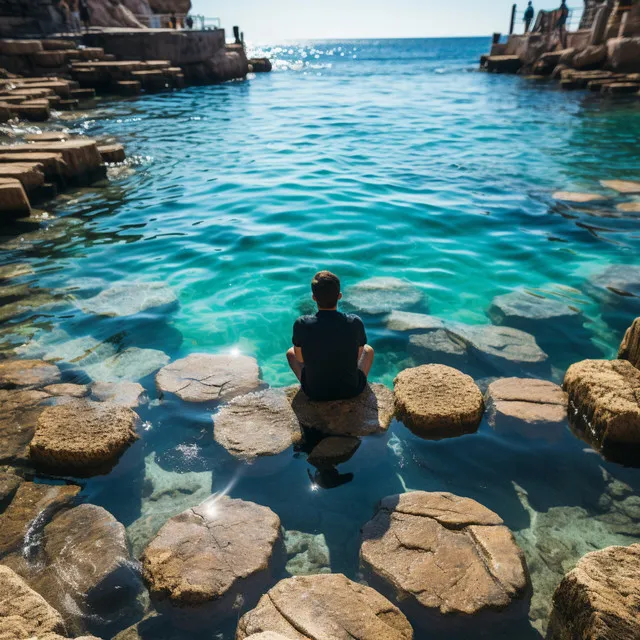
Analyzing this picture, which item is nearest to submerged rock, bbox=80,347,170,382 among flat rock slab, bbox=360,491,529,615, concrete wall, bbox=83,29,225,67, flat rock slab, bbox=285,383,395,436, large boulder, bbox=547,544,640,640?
flat rock slab, bbox=285,383,395,436

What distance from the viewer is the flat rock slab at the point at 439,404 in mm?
4066

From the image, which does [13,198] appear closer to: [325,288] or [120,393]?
[120,393]

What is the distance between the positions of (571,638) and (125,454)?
334 centimetres

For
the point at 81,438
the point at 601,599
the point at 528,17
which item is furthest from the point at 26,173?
the point at 528,17

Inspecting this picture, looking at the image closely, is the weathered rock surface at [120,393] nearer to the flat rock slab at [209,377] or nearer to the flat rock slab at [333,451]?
the flat rock slab at [209,377]

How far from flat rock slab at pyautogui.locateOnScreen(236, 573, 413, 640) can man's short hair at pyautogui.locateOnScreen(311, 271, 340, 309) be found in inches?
82.5

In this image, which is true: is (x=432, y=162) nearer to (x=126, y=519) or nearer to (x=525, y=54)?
(x=126, y=519)

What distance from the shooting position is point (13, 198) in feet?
28.2

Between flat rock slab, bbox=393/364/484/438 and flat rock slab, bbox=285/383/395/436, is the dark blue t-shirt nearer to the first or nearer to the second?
flat rock slab, bbox=285/383/395/436

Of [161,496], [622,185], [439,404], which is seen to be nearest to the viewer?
[161,496]

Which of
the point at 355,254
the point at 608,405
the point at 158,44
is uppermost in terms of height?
the point at 158,44

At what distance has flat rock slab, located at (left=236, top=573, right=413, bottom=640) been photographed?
2.45 meters

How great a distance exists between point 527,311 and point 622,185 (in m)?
6.88

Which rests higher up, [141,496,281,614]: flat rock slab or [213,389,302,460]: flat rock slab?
[141,496,281,614]: flat rock slab
